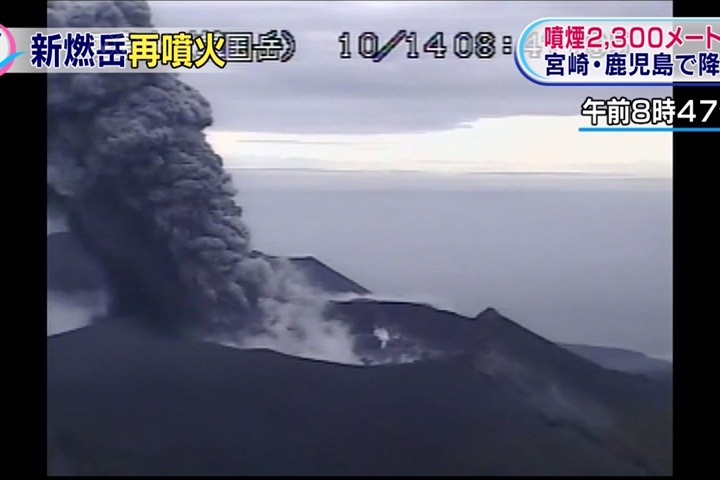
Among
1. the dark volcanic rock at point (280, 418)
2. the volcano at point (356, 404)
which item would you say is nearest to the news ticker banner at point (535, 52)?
the volcano at point (356, 404)

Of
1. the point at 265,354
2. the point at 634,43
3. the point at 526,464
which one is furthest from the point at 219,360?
the point at 634,43

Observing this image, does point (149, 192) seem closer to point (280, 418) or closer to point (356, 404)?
point (280, 418)
